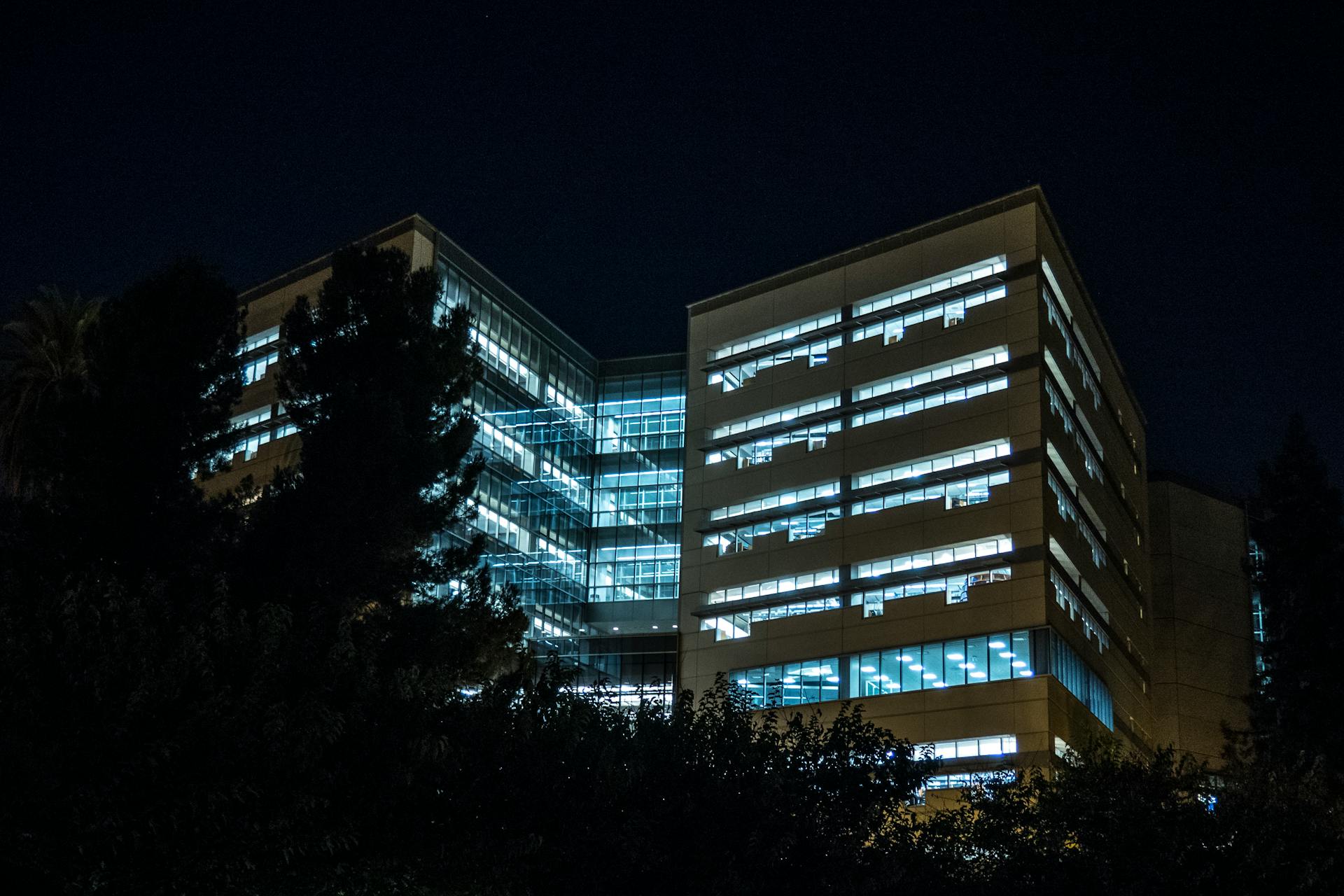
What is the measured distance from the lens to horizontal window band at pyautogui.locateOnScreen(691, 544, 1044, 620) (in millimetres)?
69375

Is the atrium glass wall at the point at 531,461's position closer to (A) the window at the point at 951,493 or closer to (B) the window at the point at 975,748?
(A) the window at the point at 951,493

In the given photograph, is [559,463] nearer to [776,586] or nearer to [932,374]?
[776,586]

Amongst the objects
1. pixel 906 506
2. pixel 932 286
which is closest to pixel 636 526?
pixel 906 506

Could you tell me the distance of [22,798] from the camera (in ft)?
82.7

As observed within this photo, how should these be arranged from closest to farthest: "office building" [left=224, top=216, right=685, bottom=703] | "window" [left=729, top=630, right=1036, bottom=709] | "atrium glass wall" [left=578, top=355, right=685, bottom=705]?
"window" [left=729, top=630, right=1036, bottom=709] < "office building" [left=224, top=216, right=685, bottom=703] < "atrium glass wall" [left=578, top=355, right=685, bottom=705]

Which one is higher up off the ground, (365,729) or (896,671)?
(896,671)

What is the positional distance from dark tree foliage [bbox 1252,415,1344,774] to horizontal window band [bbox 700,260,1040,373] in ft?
49.2

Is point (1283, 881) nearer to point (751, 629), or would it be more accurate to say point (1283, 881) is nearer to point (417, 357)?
point (417, 357)

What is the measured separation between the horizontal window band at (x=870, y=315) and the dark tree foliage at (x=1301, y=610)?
49.2ft

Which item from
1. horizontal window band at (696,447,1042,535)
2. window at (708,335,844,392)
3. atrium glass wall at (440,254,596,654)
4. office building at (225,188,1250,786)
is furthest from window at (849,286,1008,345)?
atrium glass wall at (440,254,596,654)

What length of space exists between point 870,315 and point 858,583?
14.5 meters

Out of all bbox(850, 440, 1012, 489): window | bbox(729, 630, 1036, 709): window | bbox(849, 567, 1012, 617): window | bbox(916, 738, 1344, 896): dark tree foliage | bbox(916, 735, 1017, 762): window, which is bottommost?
bbox(916, 738, 1344, 896): dark tree foliage

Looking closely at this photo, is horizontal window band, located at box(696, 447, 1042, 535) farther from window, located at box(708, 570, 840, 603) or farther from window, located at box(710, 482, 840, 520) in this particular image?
window, located at box(708, 570, 840, 603)

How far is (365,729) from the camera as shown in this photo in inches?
1208
